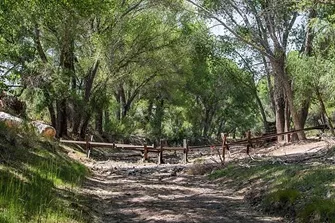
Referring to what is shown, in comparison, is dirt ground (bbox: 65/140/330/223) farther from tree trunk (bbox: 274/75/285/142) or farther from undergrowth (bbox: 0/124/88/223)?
tree trunk (bbox: 274/75/285/142)

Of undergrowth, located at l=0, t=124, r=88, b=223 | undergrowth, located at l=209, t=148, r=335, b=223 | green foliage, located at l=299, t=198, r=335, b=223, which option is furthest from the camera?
undergrowth, located at l=209, t=148, r=335, b=223

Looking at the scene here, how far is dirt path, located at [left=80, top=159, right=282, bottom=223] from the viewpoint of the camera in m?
7.93

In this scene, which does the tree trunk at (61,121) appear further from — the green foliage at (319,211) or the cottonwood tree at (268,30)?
the green foliage at (319,211)

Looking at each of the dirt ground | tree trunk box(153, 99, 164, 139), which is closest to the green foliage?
the dirt ground

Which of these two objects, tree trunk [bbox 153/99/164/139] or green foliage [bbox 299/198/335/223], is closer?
green foliage [bbox 299/198/335/223]

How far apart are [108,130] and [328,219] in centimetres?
3037

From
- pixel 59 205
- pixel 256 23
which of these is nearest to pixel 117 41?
pixel 256 23

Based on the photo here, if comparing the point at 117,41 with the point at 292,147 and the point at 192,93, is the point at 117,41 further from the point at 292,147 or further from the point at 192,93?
the point at 192,93

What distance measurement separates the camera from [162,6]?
2464 centimetres

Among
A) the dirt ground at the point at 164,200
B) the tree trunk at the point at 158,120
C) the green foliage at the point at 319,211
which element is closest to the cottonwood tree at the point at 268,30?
the dirt ground at the point at 164,200

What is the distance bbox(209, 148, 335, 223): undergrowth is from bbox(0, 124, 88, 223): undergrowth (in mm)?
3597

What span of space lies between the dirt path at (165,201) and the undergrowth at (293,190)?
35 cm

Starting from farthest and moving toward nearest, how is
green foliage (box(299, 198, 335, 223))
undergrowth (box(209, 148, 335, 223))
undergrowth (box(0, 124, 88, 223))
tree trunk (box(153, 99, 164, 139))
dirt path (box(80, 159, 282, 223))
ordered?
tree trunk (box(153, 99, 164, 139)) < dirt path (box(80, 159, 282, 223)) < undergrowth (box(209, 148, 335, 223)) < green foliage (box(299, 198, 335, 223)) < undergrowth (box(0, 124, 88, 223))

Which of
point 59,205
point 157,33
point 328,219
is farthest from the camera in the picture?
point 157,33
